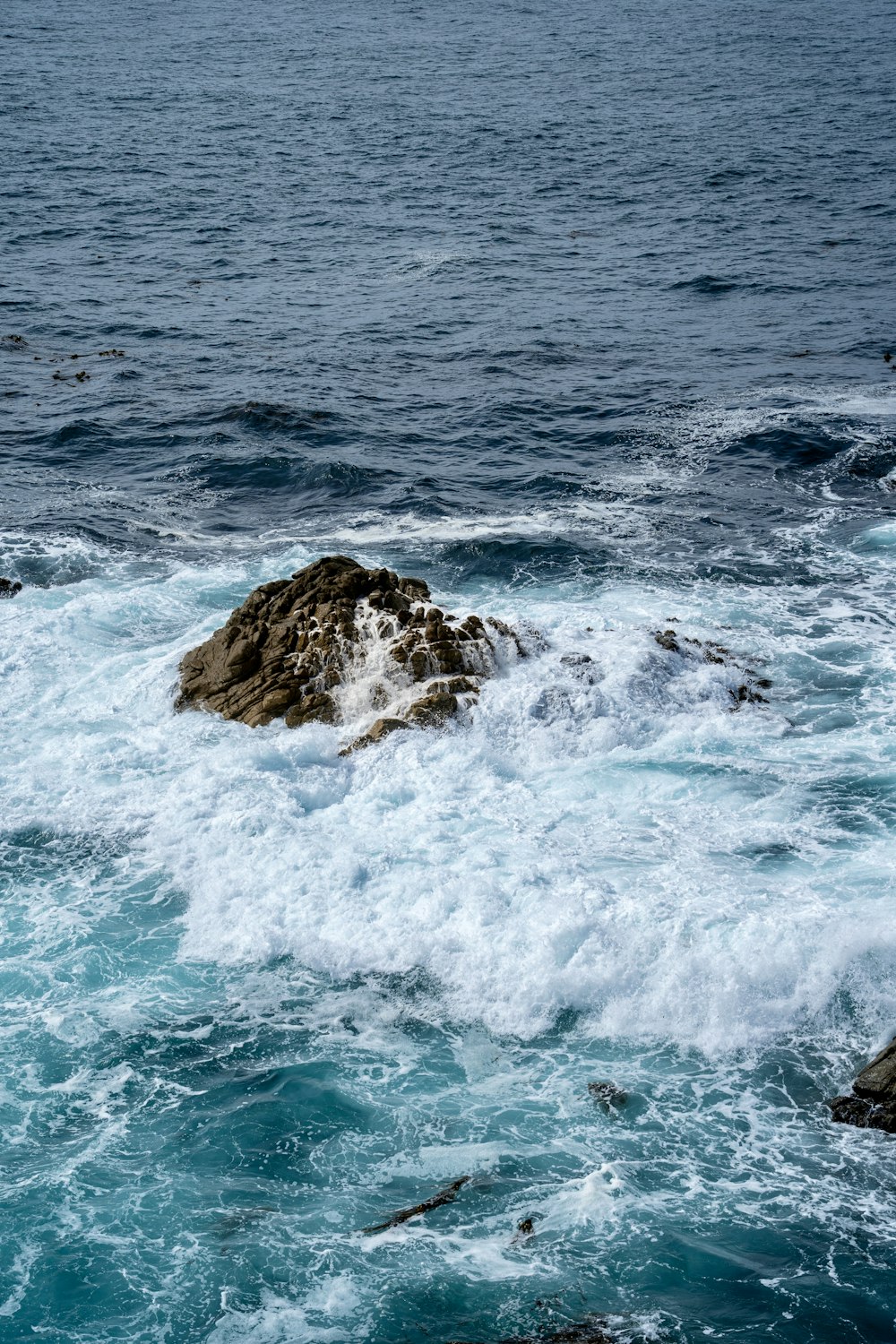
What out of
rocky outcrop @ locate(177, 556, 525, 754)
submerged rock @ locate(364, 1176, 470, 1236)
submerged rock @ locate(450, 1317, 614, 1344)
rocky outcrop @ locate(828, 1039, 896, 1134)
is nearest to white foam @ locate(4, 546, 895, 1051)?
rocky outcrop @ locate(177, 556, 525, 754)

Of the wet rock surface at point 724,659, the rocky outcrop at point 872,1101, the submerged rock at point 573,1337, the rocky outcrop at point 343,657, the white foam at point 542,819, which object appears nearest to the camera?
the submerged rock at point 573,1337

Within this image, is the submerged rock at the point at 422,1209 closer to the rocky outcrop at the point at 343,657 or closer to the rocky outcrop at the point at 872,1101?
the rocky outcrop at the point at 872,1101

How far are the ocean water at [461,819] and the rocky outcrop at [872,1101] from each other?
0.69 feet

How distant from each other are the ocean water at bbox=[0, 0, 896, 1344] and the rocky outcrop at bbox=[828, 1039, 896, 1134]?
211mm

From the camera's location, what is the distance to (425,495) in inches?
1147

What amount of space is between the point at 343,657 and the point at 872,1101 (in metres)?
10.9

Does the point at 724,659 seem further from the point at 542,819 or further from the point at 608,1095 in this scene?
the point at 608,1095

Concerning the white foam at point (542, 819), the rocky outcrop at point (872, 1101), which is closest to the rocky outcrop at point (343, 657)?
the white foam at point (542, 819)

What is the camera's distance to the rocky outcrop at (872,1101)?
12.6 m

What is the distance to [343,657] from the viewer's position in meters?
20.3

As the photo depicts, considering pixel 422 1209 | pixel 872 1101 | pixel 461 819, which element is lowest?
pixel 422 1209

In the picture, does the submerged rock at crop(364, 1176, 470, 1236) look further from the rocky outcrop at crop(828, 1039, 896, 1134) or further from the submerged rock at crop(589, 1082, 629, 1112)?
the rocky outcrop at crop(828, 1039, 896, 1134)

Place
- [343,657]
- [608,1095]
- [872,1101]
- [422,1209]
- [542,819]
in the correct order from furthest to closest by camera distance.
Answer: [343,657], [542,819], [608,1095], [872,1101], [422,1209]

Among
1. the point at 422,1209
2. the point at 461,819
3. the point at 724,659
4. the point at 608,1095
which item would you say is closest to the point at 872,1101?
the point at 608,1095
